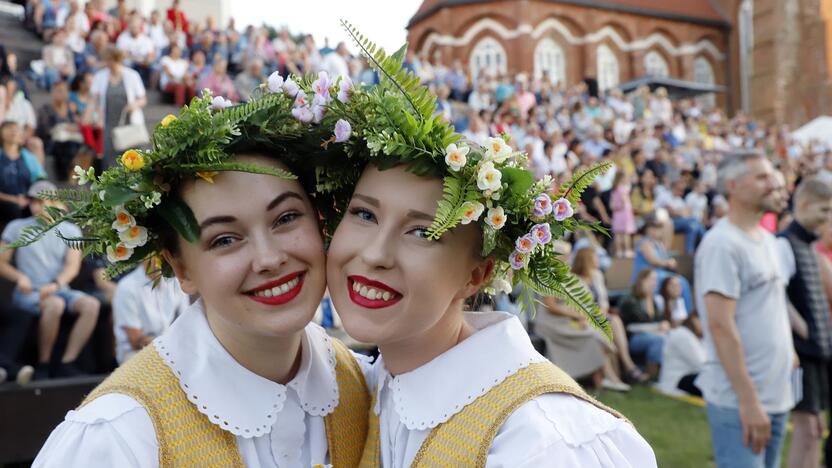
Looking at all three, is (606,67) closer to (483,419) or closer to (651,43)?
(651,43)

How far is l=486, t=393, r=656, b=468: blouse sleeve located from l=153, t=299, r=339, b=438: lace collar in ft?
1.98

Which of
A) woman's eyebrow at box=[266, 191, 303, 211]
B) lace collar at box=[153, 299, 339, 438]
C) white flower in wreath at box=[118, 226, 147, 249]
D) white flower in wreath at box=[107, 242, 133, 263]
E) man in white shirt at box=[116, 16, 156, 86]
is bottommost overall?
lace collar at box=[153, 299, 339, 438]

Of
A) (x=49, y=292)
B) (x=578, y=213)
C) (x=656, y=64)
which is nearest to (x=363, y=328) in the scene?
(x=49, y=292)

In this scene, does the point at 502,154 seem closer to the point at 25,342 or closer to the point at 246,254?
the point at 246,254

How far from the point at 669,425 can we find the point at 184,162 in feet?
17.8

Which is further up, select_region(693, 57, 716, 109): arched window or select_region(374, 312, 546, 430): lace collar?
select_region(693, 57, 716, 109): arched window

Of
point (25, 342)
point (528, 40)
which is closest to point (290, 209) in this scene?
point (25, 342)

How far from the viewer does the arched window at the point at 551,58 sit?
112 ft

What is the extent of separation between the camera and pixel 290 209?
6.58ft

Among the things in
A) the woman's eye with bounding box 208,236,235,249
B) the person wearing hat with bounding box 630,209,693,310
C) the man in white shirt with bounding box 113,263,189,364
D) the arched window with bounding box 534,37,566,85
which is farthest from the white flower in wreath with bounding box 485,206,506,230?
the arched window with bounding box 534,37,566,85

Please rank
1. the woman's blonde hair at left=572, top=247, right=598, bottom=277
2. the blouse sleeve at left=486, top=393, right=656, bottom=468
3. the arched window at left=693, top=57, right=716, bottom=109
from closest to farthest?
the blouse sleeve at left=486, top=393, right=656, bottom=468 → the woman's blonde hair at left=572, top=247, right=598, bottom=277 → the arched window at left=693, top=57, right=716, bottom=109

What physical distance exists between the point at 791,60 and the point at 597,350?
1300 inches

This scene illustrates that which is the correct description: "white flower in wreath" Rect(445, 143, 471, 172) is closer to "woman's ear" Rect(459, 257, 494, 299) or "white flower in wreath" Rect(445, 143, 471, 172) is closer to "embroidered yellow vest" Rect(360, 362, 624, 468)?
"woman's ear" Rect(459, 257, 494, 299)

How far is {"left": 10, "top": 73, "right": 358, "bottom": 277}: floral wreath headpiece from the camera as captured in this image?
75.1 inches
